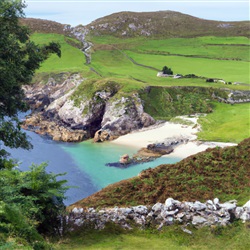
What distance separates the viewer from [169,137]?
197 feet

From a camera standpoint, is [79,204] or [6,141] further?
[6,141]

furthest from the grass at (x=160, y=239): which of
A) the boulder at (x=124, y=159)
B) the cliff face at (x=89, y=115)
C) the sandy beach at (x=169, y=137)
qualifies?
the cliff face at (x=89, y=115)

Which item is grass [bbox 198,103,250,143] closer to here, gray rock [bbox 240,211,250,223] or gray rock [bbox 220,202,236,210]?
gray rock [bbox 220,202,236,210]

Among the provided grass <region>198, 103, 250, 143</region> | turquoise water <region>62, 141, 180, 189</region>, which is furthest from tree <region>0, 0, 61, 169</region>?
grass <region>198, 103, 250, 143</region>

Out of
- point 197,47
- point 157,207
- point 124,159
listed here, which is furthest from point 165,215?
point 197,47

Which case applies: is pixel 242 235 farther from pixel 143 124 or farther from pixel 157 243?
pixel 143 124

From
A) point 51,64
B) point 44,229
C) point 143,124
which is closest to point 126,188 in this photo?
point 44,229

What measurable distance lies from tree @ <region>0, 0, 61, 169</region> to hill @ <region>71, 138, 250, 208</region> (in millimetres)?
6520

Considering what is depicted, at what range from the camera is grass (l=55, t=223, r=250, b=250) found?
16.3m

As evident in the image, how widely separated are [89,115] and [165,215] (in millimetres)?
52520

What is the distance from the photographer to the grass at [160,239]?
53.6 feet

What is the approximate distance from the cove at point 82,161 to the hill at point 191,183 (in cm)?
1907

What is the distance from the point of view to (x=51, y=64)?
10731 centimetres

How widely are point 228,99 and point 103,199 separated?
63510mm
